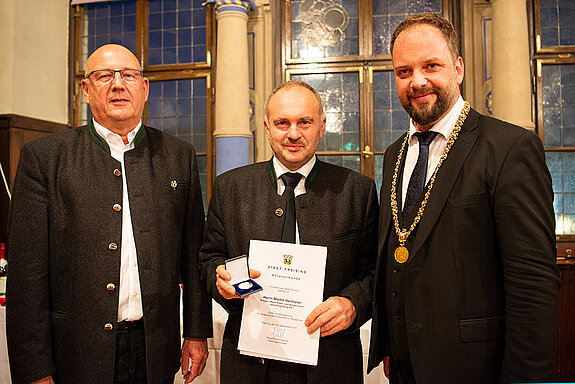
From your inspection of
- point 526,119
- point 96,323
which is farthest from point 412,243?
point 526,119

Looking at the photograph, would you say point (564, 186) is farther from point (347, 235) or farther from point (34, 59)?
point (34, 59)

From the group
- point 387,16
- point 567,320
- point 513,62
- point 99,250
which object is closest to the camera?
point 99,250

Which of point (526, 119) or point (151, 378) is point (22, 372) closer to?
point (151, 378)

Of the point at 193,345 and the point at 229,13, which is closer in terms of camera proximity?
the point at 193,345

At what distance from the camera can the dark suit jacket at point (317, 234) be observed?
5.48ft

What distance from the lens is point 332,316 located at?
1.56 metres

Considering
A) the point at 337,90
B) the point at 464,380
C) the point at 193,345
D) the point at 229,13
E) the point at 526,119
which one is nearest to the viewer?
the point at 464,380

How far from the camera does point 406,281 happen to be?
1.52 metres

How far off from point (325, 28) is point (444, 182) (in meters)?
4.60

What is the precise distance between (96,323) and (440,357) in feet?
3.85

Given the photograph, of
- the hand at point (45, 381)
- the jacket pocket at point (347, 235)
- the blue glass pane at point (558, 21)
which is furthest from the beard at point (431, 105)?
the blue glass pane at point (558, 21)

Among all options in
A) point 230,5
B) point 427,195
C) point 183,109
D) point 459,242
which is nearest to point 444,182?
point 427,195

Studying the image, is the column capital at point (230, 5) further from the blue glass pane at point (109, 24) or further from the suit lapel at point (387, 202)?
the suit lapel at point (387, 202)

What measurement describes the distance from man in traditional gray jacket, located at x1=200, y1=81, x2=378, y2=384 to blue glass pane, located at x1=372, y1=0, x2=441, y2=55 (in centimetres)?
419
